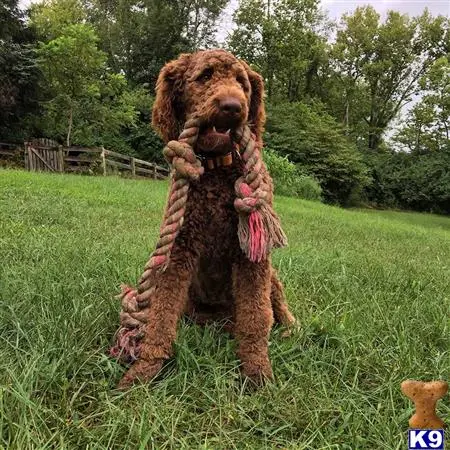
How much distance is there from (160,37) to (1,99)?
12.5 m

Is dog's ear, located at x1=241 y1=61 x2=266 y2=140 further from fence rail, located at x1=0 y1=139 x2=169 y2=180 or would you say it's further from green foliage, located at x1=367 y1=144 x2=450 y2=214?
green foliage, located at x1=367 y1=144 x2=450 y2=214

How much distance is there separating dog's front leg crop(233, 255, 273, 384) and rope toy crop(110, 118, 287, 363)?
0.40 feet

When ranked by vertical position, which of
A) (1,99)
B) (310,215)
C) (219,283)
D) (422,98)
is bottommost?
(310,215)

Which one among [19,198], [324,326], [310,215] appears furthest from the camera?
[310,215]

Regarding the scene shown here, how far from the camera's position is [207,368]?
2309mm

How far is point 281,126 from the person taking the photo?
1058 inches

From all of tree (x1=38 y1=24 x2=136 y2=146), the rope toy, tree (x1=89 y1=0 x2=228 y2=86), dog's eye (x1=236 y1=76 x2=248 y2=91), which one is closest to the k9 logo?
the rope toy

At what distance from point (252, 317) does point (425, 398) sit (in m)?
1.18

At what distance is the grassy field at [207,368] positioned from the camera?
1.85 m

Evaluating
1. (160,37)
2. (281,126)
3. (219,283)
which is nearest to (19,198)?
(219,283)

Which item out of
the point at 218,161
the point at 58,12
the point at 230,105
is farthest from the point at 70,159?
the point at 230,105

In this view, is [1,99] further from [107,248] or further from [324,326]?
[324,326]

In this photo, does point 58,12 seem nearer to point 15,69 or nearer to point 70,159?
point 15,69

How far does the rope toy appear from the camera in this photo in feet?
7.11
